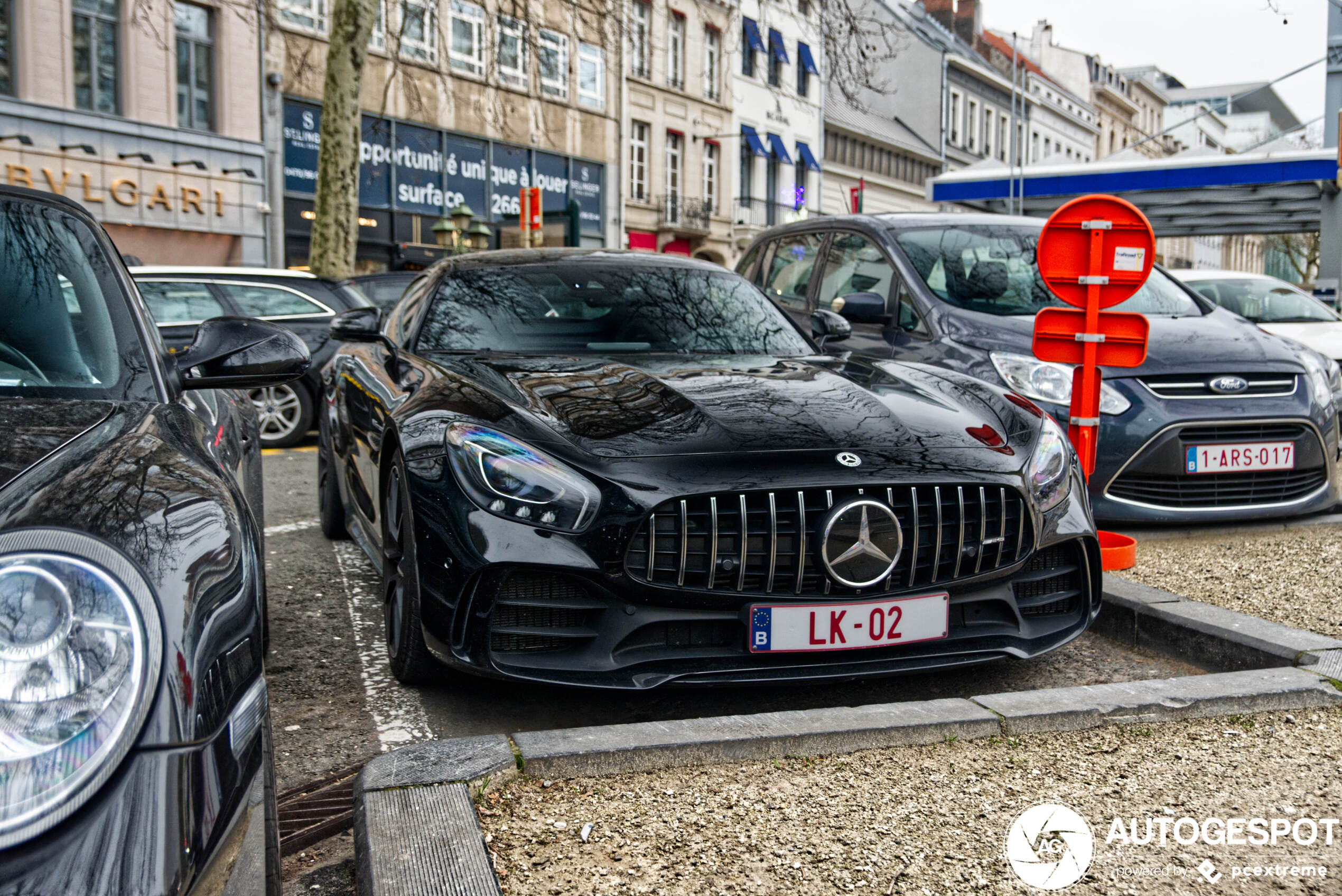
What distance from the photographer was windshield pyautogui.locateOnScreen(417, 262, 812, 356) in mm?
4445

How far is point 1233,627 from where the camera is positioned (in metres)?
3.89

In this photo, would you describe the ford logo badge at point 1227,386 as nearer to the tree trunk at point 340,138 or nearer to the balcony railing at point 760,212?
the tree trunk at point 340,138

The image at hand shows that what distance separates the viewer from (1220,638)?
3.88 m

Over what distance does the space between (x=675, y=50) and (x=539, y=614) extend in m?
38.1

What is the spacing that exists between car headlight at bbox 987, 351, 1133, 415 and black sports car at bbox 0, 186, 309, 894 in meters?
4.40

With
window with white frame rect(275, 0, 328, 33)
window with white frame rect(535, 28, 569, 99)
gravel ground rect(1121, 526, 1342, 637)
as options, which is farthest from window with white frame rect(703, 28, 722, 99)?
gravel ground rect(1121, 526, 1342, 637)

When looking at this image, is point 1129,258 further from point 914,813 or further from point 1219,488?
point 914,813

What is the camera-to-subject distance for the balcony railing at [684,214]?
38031mm

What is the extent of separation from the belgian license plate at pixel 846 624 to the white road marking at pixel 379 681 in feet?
3.01

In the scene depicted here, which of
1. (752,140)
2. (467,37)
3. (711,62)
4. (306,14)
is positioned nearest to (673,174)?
(711,62)

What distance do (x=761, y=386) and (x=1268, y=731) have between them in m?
1.65

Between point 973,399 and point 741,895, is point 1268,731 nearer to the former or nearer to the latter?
point 973,399

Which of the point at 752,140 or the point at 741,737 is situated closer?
the point at 741,737

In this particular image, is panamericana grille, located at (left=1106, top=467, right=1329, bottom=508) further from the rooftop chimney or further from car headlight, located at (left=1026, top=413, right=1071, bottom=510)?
the rooftop chimney
